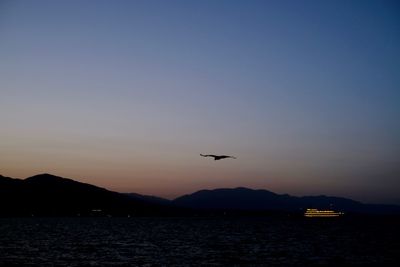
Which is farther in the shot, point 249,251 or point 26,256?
point 249,251

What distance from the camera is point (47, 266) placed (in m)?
56.9

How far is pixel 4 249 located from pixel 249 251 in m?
35.5

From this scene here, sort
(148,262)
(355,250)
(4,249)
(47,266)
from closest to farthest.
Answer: (47,266) → (148,262) → (4,249) → (355,250)

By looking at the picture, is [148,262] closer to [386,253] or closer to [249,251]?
[249,251]

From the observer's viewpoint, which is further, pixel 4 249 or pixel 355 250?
pixel 355 250

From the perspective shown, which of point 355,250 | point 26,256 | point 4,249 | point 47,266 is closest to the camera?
point 47,266

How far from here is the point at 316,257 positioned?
2776 inches

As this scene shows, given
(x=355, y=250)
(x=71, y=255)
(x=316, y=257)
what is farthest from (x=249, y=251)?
(x=71, y=255)

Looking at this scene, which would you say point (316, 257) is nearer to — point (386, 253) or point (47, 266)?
point (386, 253)

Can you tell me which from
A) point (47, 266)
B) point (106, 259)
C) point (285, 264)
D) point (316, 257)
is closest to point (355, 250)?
point (316, 257)

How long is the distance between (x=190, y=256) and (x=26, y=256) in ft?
69.1

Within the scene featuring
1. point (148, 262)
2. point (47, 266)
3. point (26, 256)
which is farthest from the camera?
point (26, 256)

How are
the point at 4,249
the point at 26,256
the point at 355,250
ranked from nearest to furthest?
the point at 26,256, the point at 4,249, the point at 355,250

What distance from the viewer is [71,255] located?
69.0 metres
